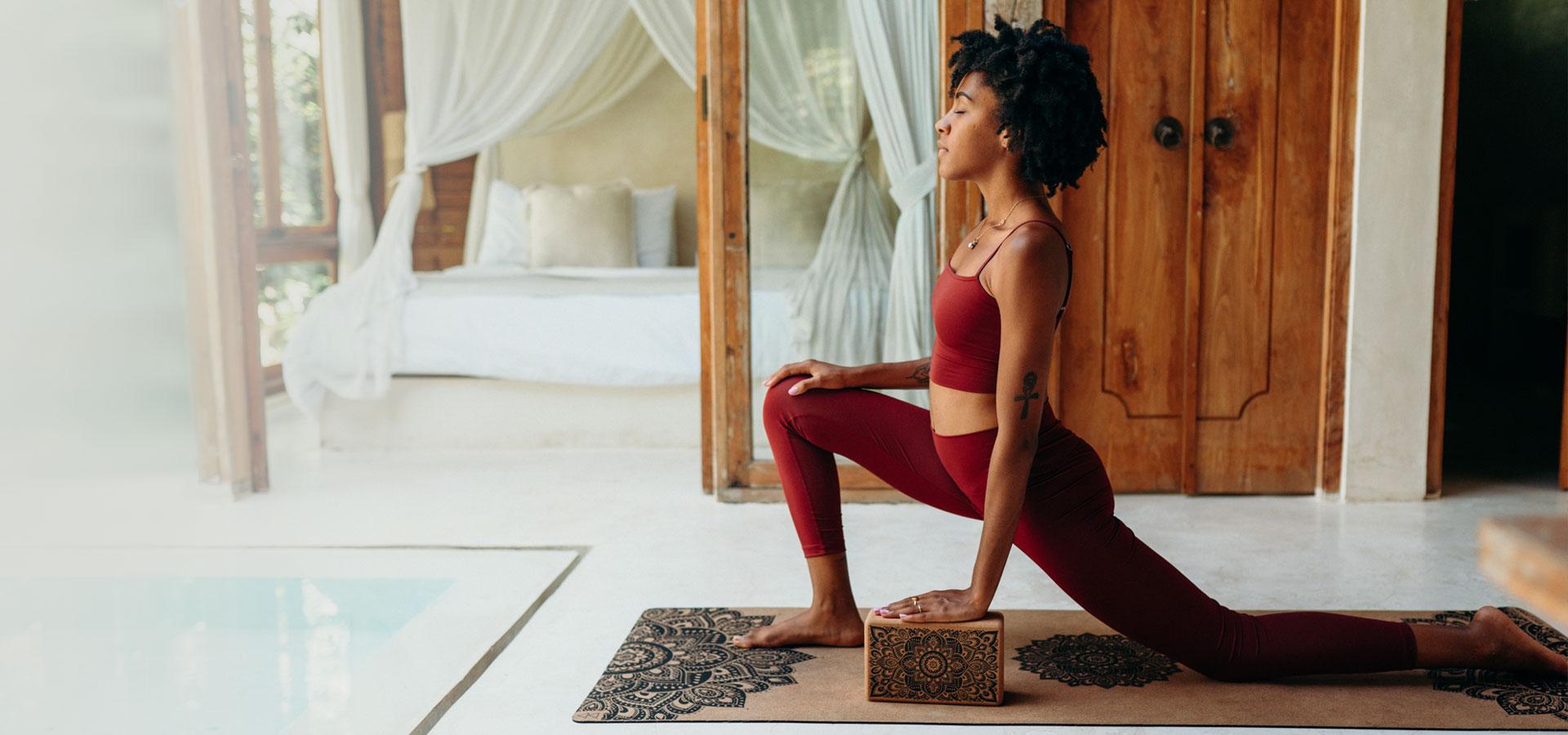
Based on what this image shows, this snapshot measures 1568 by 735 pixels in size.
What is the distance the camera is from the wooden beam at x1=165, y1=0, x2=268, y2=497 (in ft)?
12.1

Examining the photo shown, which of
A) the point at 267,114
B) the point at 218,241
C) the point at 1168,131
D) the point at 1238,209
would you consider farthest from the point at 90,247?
the point at 1238,209

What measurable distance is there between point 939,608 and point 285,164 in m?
5.30

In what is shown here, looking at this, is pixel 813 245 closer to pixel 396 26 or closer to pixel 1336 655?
pixel 1336 655

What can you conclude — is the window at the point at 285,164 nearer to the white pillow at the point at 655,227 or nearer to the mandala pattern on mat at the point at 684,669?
the white pillow at the point at 655,227

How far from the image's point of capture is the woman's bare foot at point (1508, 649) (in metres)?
2.05

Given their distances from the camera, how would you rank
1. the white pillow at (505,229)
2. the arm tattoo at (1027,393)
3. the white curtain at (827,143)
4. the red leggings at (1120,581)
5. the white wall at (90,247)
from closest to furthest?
1. the arm tattoo at (1027,393)
2. the red leggings at (1120,581)
3. the white curtain at (827,143)
4. the white wall at (90,247)
5. the white pillow at (505,229)

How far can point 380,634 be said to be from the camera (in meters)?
2.64

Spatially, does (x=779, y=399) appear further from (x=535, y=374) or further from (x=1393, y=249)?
(x=535, y=374)

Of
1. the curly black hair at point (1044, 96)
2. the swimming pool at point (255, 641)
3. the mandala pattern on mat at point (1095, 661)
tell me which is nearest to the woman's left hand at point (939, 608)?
the mandala pattern on mat at point (1095, 661)

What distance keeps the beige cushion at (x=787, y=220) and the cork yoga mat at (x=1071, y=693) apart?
5.18 ft

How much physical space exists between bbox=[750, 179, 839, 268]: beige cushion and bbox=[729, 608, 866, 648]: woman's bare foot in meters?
1.59

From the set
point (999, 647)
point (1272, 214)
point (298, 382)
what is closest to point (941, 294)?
point (999, 647)

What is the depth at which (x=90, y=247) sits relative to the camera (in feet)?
14.9

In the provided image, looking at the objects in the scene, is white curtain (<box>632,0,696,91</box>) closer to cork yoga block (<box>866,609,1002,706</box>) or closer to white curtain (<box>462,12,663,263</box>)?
white curtain (<box>462,12,663,263</box>)
